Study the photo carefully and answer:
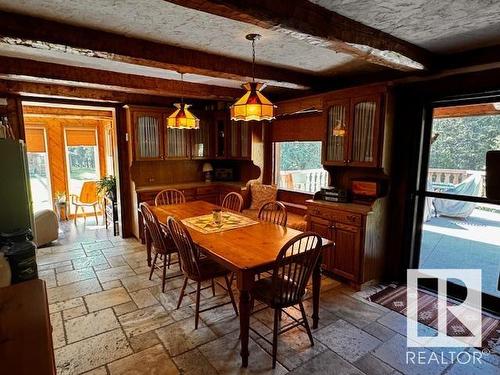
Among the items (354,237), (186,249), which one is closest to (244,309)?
(186,249)

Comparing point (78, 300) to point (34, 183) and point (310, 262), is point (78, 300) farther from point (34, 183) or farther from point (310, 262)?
point (34, 183)

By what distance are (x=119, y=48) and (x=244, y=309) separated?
2.23 metres

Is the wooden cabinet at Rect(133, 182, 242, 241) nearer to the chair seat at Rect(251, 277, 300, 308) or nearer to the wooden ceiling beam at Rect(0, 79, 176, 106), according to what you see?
the wooden ceiling beam at Rect(0, 79, 176, 106)

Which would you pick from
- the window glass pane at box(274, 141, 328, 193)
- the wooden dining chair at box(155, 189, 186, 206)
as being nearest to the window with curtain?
the window glass pane at box(274, 141, 328, 193)

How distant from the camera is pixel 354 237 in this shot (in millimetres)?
3332

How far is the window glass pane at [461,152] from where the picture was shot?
9.66ft

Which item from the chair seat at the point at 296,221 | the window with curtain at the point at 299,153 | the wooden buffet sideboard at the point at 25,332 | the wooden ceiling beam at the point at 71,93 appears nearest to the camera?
the wooden buffet sideboard at the point at 25,332

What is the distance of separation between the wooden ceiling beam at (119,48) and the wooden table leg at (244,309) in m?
1.95

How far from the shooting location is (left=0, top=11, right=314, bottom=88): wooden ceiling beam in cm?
202

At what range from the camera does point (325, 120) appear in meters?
3.79

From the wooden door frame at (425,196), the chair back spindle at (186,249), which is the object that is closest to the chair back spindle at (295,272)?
the chair back spindle at (186,249)

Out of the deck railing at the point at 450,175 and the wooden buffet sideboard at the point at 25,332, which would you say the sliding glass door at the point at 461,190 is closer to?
the deck railing at the point at 450,175

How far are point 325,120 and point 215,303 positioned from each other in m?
2.54

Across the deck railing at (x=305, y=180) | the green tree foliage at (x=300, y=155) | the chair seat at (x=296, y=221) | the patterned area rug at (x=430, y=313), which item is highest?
the green tree foliage at (x=300, y=155)
